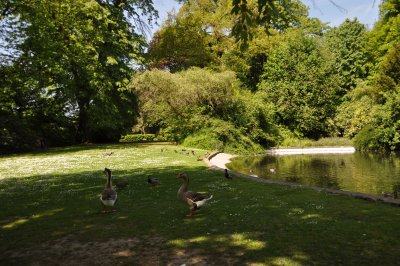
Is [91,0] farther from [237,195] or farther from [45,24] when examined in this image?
[237,195]

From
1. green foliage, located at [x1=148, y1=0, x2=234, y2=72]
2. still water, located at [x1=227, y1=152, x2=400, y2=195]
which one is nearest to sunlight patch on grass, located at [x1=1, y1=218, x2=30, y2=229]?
still water, located at [x1=227, y1=152, x2=400, y2=195]

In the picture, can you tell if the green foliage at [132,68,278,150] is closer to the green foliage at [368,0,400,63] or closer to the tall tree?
the tall tree

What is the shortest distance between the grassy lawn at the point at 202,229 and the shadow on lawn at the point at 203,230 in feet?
0.07

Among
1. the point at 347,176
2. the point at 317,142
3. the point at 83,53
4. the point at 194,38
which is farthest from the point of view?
the point at 194,38

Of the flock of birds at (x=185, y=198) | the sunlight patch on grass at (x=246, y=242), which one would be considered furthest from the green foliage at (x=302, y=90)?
the sunlight patch on grass at (x=246, y=242)

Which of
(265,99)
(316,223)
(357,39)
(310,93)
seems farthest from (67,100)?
(357,39)

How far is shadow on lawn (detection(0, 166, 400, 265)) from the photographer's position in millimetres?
6332

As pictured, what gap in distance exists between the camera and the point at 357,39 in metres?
60.4

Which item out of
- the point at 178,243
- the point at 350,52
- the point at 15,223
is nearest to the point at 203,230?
the point at 178,243

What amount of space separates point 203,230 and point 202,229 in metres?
0.08

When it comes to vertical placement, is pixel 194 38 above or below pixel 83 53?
above

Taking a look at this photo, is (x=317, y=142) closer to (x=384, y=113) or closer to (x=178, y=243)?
(x=384, y=113)

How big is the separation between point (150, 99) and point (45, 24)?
14.0 metres

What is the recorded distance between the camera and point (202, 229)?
26.2 feet
